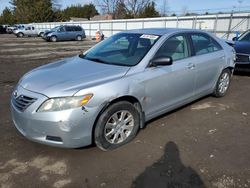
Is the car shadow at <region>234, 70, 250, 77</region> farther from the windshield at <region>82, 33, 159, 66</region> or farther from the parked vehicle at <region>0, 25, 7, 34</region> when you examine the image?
the parked vehicle at <region>0, 25, 7, 34</region>

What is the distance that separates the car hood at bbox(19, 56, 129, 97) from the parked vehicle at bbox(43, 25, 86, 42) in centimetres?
2768

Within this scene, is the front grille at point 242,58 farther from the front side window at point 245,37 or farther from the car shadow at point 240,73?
the front side window at point 245,37

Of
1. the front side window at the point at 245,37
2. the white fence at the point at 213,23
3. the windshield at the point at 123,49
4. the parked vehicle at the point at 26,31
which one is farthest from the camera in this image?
the parked vehicle at the point at 26,31

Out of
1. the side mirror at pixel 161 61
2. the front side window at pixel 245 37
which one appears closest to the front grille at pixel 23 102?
the side mirror at pixel 161 61

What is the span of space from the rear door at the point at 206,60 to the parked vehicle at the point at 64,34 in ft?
89.1

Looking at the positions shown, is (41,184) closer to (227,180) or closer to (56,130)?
(56,130)

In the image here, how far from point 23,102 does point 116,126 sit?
1.29 meters

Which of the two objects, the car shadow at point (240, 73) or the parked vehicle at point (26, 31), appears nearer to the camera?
the car shadow at point (240, 73)

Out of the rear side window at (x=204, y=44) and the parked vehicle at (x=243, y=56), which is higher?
the rear side window at (x=204, y=44)

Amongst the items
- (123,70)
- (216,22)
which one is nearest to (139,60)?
(123,70)

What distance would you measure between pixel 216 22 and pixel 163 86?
740 inches

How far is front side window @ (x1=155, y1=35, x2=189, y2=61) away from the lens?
4452mm

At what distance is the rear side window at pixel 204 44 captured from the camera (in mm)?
5174

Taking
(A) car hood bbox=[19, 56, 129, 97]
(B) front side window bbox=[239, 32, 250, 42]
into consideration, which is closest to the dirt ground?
(A) car hood bbox=[19, 56, 129, 97]
